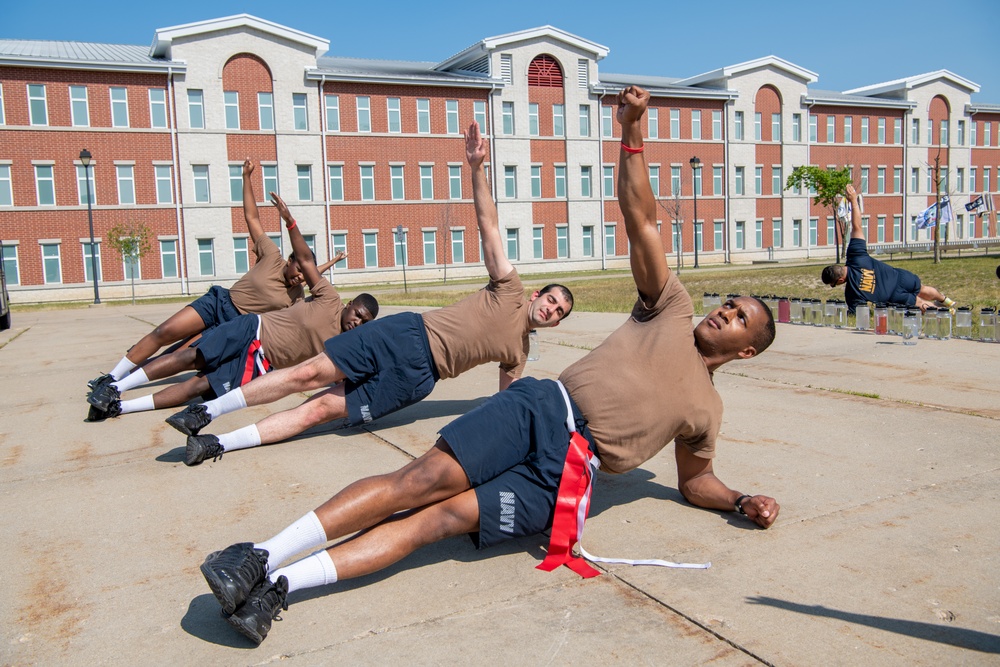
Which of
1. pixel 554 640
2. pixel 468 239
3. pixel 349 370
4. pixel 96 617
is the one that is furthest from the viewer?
pixel 468 239

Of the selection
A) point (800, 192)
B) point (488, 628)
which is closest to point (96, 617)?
point (488, 628)

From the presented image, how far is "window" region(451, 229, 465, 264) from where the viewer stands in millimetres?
48375

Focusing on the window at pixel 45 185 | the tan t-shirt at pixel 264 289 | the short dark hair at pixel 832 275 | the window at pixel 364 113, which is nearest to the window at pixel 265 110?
the window at pixel 364 113

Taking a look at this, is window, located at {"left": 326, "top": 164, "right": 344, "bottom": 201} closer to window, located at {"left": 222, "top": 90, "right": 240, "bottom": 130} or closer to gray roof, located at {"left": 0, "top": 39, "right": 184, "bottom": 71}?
window, located at {"left": 222, "top": 90, "right": 240, "bottom": 130}

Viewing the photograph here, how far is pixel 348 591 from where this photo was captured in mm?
3139

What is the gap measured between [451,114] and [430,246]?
25.9ft

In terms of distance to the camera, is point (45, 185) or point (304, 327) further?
point (45, 185)

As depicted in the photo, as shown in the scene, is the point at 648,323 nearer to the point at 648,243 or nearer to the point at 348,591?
the point at 648,243

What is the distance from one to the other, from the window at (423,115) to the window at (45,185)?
63.3 ft

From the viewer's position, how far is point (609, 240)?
52375 millimetres

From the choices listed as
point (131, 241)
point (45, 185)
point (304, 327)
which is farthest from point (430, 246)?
point (304, 327)

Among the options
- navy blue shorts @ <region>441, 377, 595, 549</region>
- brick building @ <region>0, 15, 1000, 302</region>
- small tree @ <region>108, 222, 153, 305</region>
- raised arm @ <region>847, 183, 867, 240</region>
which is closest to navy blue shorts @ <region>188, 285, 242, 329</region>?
navy blue shorts @ <region>441, 377, 595, 549</region>

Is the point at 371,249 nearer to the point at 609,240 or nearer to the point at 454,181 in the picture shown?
the point at 454,181

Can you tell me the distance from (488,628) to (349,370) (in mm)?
2767
